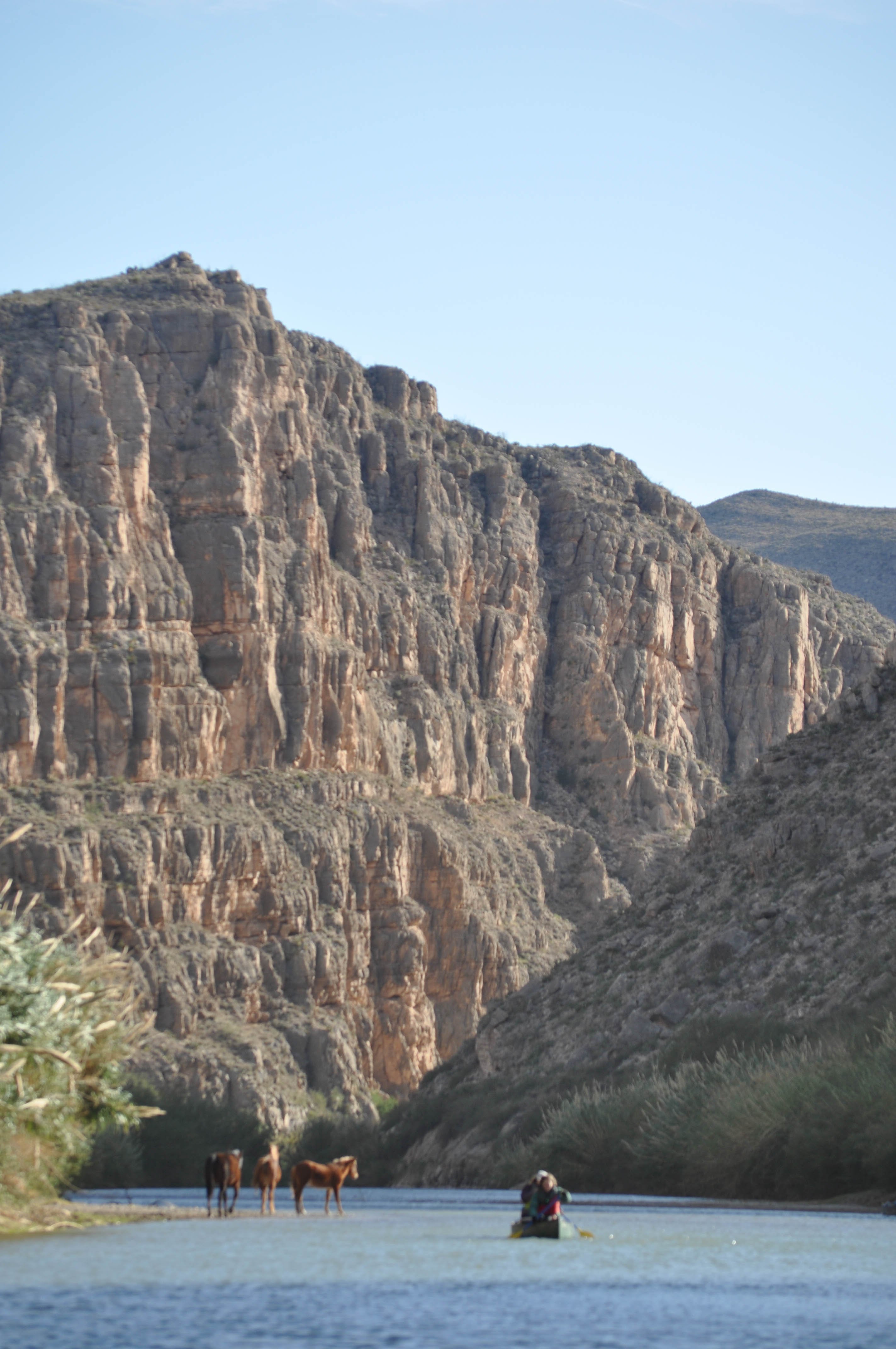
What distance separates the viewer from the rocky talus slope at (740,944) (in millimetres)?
69438

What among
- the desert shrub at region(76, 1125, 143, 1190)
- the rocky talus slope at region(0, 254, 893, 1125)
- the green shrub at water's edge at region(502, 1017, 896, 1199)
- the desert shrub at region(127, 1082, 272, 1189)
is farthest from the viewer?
the rocky talus slope at region(0, 254, 893, 1125)

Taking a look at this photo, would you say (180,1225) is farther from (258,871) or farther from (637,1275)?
(258,871)

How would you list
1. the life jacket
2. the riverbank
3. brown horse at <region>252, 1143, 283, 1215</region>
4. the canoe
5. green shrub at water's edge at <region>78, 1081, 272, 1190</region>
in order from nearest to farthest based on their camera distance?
1. the riverbank
2. the life jacket
3. the canoe
4. brown horse at <region>252, 1143, 283, 1215</region>
5. green shrub at water's edge at <region>78, 1081, 272, 1190</region>

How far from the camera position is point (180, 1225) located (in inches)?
1631

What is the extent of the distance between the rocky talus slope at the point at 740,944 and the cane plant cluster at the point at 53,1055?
27447mm

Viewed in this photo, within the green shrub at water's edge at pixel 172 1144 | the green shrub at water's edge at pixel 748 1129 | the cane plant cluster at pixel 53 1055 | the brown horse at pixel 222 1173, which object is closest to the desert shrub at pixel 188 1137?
the green shrub at water's edge at pixel 172 1144

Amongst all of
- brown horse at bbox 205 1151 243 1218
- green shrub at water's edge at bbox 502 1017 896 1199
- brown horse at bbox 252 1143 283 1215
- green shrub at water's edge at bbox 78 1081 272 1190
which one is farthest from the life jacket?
green shrub at water's edge at bbox 78 1081 272 1190

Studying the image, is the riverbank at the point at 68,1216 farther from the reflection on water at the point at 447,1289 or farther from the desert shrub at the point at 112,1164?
the desert shrub at the point at 112,1164

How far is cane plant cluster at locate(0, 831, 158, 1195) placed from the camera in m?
35.3

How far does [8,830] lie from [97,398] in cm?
3307

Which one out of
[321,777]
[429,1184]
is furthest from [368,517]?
A: [429,1184]

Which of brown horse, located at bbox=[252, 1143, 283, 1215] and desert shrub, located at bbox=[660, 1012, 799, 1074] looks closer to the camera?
brown horse, located at bbox=[252, 1143, 283, 1215]

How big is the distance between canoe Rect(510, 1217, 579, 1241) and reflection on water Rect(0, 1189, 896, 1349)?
669 millimetres

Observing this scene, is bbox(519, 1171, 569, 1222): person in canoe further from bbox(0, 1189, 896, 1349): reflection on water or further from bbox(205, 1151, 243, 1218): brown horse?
bbox(205, 1151, 243, 1218): brown horse
